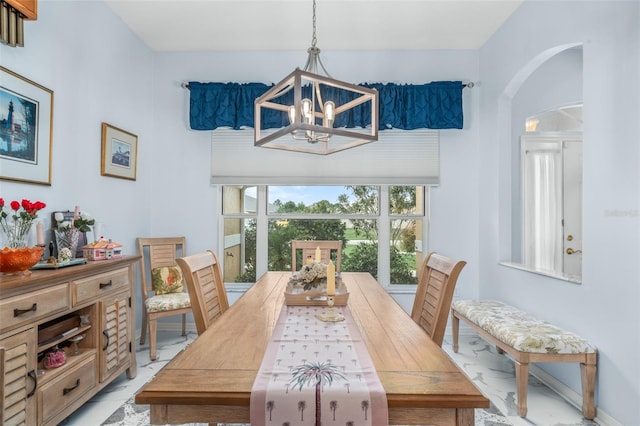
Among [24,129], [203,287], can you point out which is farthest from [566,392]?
[24,129]

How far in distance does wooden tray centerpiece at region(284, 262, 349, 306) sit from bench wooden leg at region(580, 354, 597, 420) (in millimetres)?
1510

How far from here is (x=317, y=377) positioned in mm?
1006

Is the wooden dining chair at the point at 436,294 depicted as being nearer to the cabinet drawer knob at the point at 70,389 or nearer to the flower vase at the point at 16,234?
the cabinet drawer knob at the point at 70,389

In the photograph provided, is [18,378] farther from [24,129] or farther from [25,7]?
[25,7]

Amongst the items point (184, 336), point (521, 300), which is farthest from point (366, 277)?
point (184, 336)

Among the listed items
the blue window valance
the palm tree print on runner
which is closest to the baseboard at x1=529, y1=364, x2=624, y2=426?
the palm tree print on runner

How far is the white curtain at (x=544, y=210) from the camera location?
3.42 metres

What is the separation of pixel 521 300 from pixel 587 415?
93 centimetres

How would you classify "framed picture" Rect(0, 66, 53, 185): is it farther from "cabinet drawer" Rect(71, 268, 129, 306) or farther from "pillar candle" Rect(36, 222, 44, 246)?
"cabinet drawer" Rect(71, 268, 129, 306)

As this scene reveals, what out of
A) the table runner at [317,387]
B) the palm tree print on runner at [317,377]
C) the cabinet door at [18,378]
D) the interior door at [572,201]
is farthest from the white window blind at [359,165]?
the palm tree print on runner at [317,377]

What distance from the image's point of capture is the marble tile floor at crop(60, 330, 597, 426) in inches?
81.2

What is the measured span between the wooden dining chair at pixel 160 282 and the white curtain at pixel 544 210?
3.34 metres

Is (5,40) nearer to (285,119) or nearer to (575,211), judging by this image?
(285,119)

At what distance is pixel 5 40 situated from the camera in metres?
1.79
